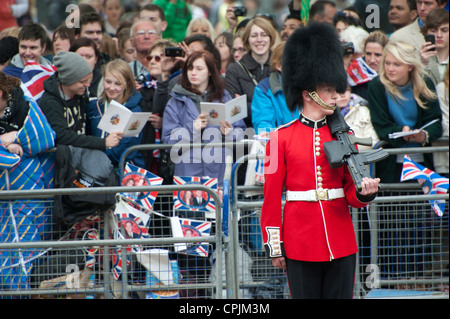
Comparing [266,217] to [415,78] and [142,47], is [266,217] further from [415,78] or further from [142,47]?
[142,47]

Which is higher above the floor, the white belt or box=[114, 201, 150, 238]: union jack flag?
the white belt

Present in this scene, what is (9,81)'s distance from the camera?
5484 mm

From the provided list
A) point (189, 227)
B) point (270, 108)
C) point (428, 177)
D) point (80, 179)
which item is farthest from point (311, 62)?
point (80, 179)

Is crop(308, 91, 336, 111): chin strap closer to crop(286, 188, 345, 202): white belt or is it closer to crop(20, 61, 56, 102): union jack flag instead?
crop(286, 188, 345, 202): white belt

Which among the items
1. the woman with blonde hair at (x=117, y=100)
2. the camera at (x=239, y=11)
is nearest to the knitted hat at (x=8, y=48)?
the woman with blonde hair at (x=117, y=100)

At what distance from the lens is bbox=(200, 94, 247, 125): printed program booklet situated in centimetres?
601

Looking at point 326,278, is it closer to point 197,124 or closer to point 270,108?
point 197,124

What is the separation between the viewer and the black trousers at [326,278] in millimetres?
4270

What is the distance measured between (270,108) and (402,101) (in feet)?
3.66

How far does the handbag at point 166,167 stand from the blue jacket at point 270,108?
79cm

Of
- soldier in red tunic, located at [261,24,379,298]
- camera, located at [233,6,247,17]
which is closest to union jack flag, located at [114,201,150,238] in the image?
soldier in red tunic, located at [261,24,379,298]

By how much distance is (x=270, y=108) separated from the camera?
6.32m

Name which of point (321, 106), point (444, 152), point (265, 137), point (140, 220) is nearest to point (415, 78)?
point (444, 152)
